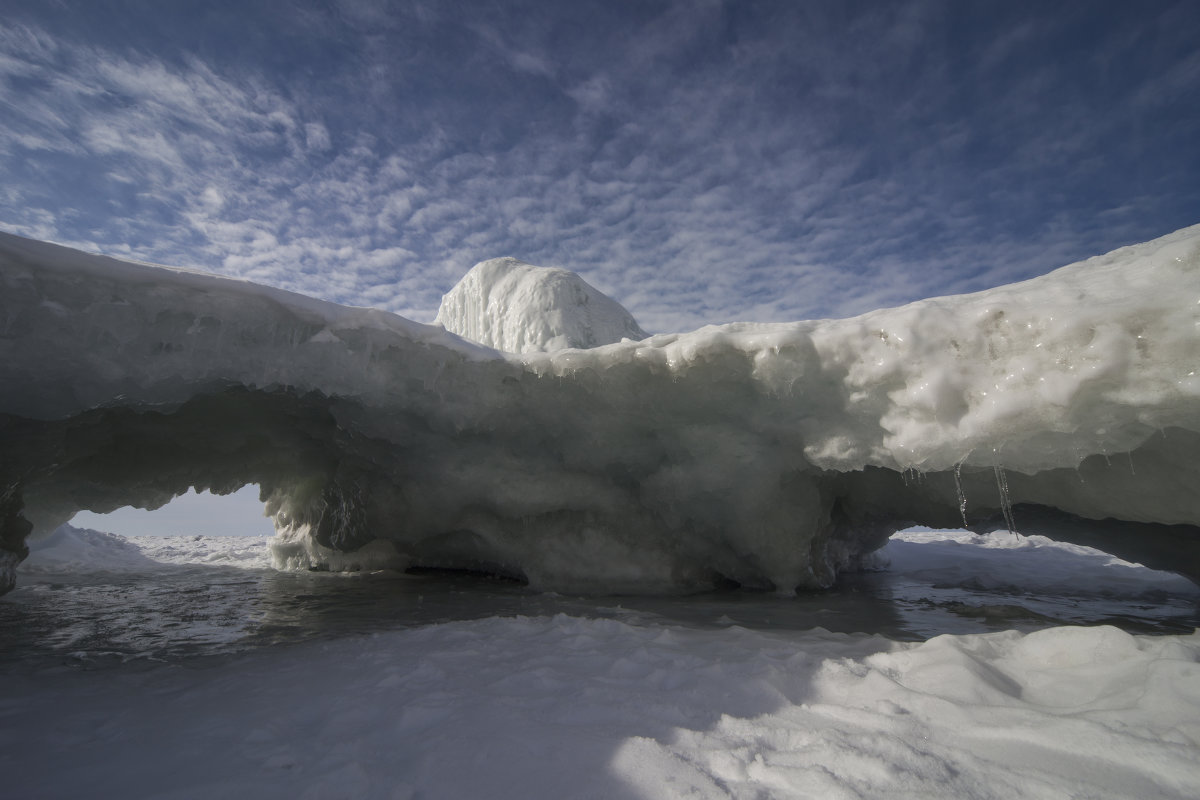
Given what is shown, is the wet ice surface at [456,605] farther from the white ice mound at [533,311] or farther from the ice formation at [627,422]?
the white ice mound at [533,311]

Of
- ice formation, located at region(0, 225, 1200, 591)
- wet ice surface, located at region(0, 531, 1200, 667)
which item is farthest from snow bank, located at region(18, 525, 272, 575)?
ice formation, located at region(0, 225, 1200, 591)

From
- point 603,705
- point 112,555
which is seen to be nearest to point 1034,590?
point 603,705

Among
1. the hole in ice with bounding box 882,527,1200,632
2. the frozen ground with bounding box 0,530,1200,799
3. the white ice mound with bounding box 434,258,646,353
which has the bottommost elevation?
the hole in ice with bounding box 882,527,1200,632

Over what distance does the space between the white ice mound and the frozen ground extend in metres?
5.44

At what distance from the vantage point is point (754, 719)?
2.06 metres

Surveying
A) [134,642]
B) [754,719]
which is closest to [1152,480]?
[754,719]

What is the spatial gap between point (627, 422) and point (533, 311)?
493 centimetres

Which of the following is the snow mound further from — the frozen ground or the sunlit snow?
the frozen ground

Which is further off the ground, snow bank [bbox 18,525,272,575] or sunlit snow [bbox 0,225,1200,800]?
sunlit snow [bbox 0,225,1200,800]

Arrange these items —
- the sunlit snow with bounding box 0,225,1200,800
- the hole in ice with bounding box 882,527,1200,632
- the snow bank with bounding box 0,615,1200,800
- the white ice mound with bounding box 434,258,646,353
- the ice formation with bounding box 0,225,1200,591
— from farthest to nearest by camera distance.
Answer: the white ice mound with bounding box 434,258,646,353 → the hole in ice with bounding box 882,527,1200,632 → the ice formation with bounding box 0,225,1200,591 → the sunlit snow with bounding box 0,225,1200,800 → the snow bank with bounding box 0,615,1200,800

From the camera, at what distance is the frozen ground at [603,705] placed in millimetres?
1617

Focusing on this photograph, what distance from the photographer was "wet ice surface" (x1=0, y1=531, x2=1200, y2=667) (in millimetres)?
3586

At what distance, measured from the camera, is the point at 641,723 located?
2057 millimetres

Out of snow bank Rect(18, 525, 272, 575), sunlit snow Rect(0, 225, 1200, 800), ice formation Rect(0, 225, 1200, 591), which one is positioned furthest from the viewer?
snow bank Rect(18, 525, 272, 575)
